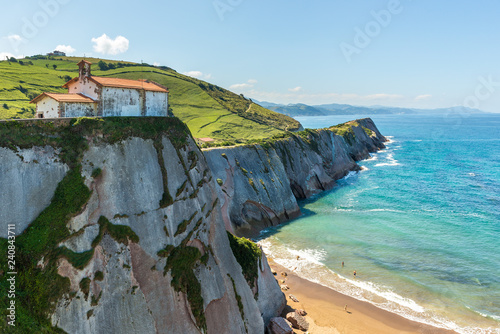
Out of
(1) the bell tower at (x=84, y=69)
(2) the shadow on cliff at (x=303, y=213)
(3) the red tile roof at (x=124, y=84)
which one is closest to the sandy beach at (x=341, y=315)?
(2) the shadow on cliff at (x=303, y=213)

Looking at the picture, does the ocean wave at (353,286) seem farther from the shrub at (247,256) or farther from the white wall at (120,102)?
the white wall at (120,102)

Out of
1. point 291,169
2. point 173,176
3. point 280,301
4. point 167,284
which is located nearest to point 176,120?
point 173,176

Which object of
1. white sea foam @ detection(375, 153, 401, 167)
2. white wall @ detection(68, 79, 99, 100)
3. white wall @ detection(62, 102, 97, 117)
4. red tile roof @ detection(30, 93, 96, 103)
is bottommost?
white sea foam @ detection(375, 153, 401, 167)

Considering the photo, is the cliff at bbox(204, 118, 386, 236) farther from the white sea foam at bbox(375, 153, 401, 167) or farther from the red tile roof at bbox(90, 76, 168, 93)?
the white sea foam at bbox(375, 153, 401, 167)

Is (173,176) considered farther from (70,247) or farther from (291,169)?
(291,169)

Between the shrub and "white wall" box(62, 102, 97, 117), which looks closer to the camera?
"white wall" box(62, 102, 97, 117)

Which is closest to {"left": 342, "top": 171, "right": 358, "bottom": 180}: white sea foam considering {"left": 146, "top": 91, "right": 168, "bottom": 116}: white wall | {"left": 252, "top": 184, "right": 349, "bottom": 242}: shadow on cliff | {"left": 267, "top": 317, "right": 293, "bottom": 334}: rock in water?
{"left": 252, "top": 184, "right": 349, "bottom": 242}: shadow on cliff
